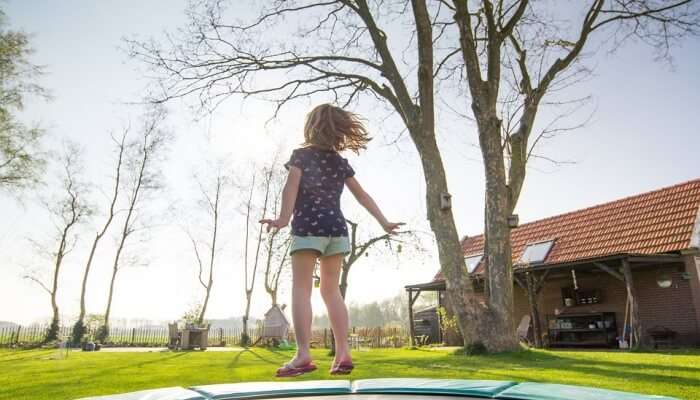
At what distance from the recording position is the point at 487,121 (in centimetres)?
790

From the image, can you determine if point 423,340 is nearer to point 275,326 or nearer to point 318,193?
point 275,326

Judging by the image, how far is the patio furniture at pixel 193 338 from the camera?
14648 millimetres

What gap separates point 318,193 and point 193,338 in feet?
47.0

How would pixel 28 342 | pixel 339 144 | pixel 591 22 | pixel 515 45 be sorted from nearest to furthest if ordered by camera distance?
pixel 339 144 < pixel 591 22 < pixel 515 45 < pixel 28 342

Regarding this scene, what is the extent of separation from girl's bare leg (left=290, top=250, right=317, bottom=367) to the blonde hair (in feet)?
1.85

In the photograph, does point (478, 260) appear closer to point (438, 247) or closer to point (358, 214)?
point (358, 214)

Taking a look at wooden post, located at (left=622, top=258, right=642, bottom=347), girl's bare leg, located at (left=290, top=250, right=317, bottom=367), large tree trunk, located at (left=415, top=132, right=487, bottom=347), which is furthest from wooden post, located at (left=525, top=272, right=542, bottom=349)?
girl's bare leg, located at (left=290, top=250, right=317, bottom=367)

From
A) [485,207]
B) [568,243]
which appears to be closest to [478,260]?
[568,243]

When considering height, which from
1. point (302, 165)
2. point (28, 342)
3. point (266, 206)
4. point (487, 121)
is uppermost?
point (266, 206)

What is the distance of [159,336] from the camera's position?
20688 mm

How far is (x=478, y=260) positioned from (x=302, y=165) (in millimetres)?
16340

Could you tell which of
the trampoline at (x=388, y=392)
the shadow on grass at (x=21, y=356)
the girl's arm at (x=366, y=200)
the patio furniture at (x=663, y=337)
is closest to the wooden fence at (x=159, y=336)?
the shadow on grass at (x=21, y=356)

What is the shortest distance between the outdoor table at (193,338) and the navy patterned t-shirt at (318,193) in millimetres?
13908

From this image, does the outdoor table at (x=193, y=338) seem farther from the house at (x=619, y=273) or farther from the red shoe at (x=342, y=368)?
the red shoe at (x=342, y=368)
